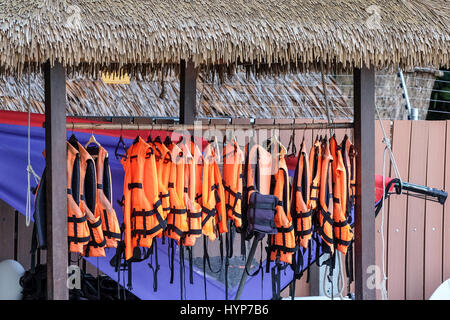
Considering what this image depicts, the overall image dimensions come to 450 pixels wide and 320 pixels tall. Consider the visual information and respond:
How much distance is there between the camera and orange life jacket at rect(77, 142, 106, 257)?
3209 mm

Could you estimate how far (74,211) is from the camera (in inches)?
122

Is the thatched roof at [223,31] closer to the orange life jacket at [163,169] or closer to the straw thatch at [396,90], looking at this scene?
the orange life jacket at [163,169]

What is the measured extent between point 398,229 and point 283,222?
2153 millimetres

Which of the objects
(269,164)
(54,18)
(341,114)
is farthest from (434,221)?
(54,18)

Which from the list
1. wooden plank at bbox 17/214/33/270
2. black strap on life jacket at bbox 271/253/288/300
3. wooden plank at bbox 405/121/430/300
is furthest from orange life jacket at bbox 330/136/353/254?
wooden plank at bbox 17/214/33/270

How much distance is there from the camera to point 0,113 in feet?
12.0

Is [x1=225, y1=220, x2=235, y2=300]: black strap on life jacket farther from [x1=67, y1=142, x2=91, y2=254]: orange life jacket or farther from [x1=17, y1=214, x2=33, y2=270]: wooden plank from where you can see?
[x1=17, y1=214, x2=33, y2=270]: wooden plank

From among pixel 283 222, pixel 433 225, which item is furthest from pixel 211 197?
pixel 433 225

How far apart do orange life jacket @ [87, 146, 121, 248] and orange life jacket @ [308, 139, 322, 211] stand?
0.98m

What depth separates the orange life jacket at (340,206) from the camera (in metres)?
3.40

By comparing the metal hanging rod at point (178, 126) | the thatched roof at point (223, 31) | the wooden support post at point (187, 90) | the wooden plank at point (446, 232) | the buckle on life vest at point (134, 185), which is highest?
the thatched roof at point (223, 31)

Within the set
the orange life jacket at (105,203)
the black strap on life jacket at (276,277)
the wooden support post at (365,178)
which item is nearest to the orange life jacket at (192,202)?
the orange life jacket at (105,203)

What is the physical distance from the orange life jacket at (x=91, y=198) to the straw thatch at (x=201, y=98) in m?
1.88
